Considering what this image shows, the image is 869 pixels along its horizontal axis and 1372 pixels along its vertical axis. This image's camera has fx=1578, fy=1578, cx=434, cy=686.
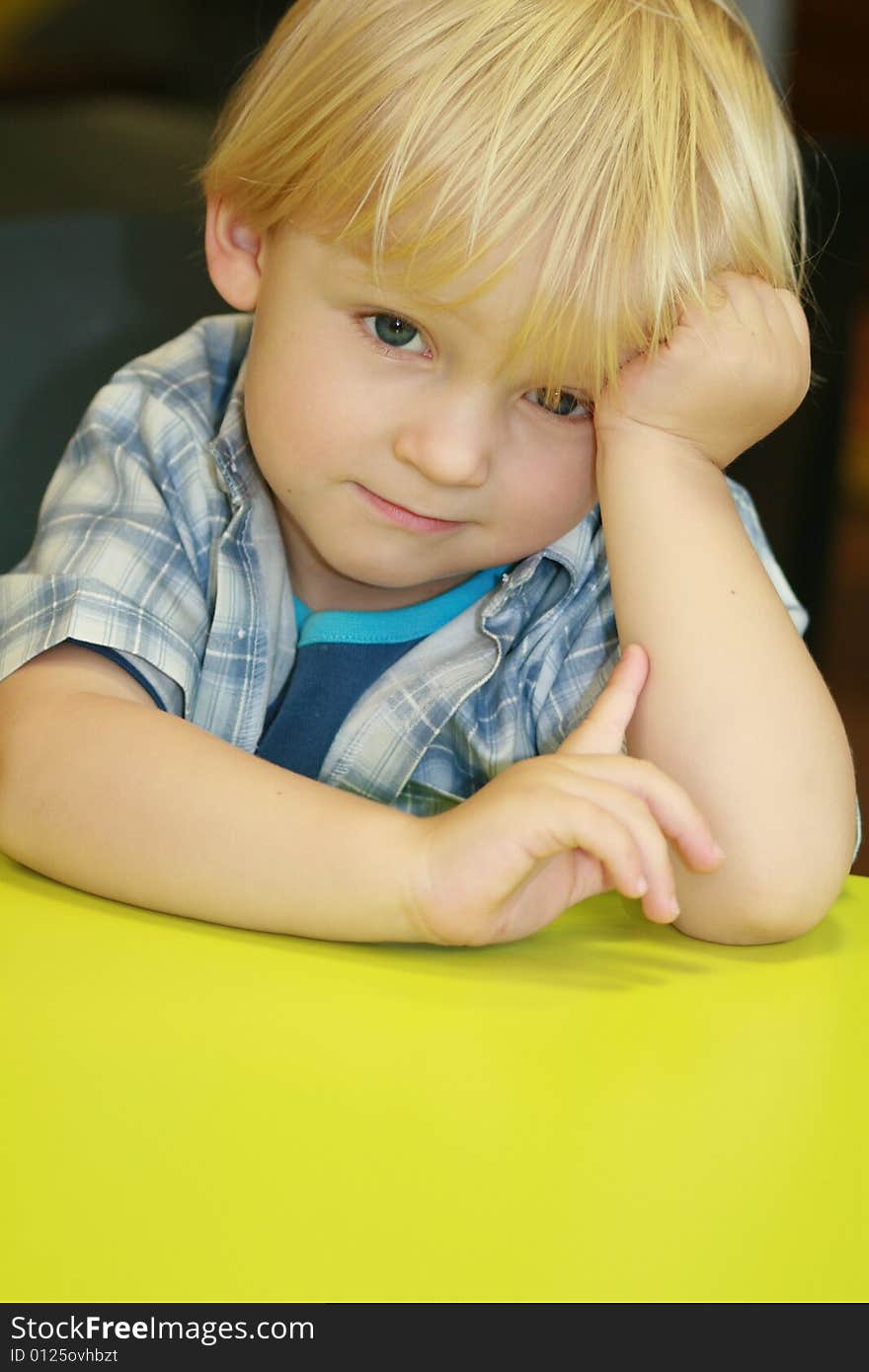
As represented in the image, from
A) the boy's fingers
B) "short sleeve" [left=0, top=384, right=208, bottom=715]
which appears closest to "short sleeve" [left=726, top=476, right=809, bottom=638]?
the boy's fingers

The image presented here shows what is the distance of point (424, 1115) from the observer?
51 cm

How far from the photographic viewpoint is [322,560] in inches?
36.4

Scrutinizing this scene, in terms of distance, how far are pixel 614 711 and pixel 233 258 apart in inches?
13.8

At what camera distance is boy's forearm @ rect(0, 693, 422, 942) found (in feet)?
2.09

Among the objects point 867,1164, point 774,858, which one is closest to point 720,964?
point 774,858

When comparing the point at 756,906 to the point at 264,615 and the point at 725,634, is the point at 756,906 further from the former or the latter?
the point at 264,615

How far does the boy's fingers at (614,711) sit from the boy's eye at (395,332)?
0.18m

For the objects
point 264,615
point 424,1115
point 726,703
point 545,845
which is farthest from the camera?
point 264,615

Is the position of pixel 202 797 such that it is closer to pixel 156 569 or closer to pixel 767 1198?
pixel 156 569

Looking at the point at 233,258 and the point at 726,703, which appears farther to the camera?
the point at 233,258

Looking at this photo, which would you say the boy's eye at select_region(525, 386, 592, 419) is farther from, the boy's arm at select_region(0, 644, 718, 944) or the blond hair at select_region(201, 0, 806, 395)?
the boy's arm at select_region(0, 644, 718, 944)

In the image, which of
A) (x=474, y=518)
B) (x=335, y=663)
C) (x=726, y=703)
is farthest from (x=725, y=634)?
(x=335, y=663)

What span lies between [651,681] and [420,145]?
27 centimetres

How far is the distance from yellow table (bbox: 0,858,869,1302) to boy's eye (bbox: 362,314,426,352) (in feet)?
0.94
